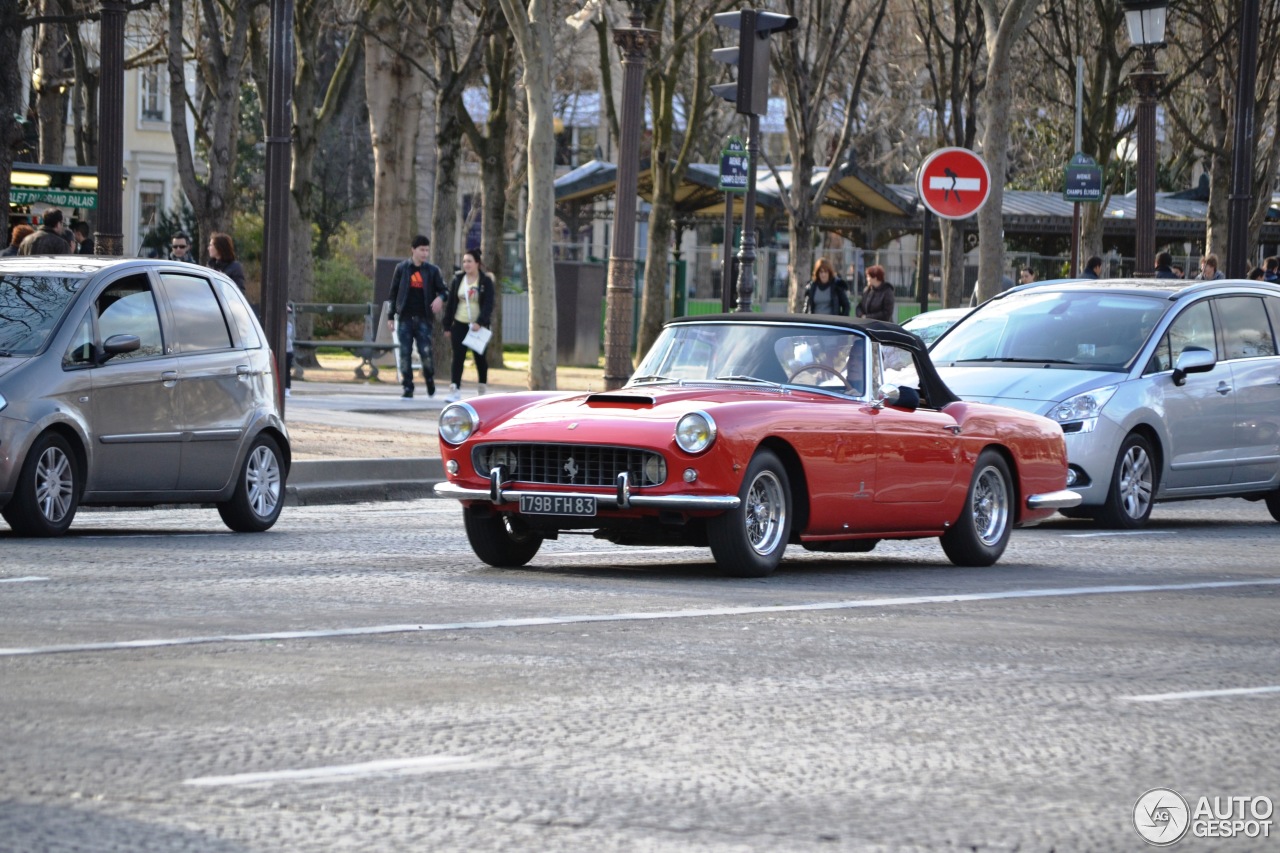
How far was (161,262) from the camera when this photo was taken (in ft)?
45.0

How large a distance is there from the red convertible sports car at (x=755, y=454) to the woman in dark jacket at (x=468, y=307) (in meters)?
14.4

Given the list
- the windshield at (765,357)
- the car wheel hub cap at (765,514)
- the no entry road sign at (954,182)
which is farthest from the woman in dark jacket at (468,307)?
the car wheel hub cap at (765,514)

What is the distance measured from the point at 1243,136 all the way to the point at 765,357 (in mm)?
16795

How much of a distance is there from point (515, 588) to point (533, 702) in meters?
3.29

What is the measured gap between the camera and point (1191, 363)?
51.9 ft

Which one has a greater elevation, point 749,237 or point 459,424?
point 749,237

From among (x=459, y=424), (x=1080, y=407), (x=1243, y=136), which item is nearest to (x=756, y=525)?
(x=459, y=424)

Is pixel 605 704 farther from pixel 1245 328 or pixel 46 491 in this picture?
pixel 1245 328

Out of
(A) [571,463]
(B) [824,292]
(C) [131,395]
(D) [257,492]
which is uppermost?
(B) [824,292]

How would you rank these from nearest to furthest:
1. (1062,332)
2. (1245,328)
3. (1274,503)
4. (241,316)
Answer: (241,316), (1062,332), (1245,328), (1274,503)

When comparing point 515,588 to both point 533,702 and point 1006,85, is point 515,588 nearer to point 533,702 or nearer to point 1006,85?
point 533,702

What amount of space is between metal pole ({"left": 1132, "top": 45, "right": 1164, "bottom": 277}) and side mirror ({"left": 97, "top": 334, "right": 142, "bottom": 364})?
717 inches

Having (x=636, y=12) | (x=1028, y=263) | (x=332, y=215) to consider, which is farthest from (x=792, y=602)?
(x=332, y=215)

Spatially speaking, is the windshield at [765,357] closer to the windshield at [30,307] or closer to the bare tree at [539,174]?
the windshield at [30,307]
